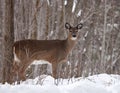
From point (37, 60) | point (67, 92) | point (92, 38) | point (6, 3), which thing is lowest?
point (92, 38)

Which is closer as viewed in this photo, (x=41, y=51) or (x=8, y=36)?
(x=8, y=36)

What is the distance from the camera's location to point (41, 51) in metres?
12.0

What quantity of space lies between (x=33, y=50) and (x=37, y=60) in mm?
344

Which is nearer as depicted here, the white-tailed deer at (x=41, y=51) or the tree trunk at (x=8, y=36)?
the tree trunk at (x=8, y=36)

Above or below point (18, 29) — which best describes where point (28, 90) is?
above

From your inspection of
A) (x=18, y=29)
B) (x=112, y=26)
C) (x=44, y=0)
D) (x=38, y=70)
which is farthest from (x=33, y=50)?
(x=112, y=26)

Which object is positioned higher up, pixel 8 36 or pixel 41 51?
pixel 8 36

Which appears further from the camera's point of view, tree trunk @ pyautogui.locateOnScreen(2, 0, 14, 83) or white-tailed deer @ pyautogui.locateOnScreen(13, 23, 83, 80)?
white-tailed deer @ pyautogui.locateOnScreen(13, 23, 83, 80)

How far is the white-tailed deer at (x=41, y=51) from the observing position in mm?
11375

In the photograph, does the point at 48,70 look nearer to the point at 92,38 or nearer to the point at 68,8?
the point at 68,8

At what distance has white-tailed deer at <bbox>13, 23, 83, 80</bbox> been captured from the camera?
37.3ft

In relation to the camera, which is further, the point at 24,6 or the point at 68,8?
the point at 24,6

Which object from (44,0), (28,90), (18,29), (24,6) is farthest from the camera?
(24,6)

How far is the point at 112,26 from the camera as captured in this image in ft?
94.3
